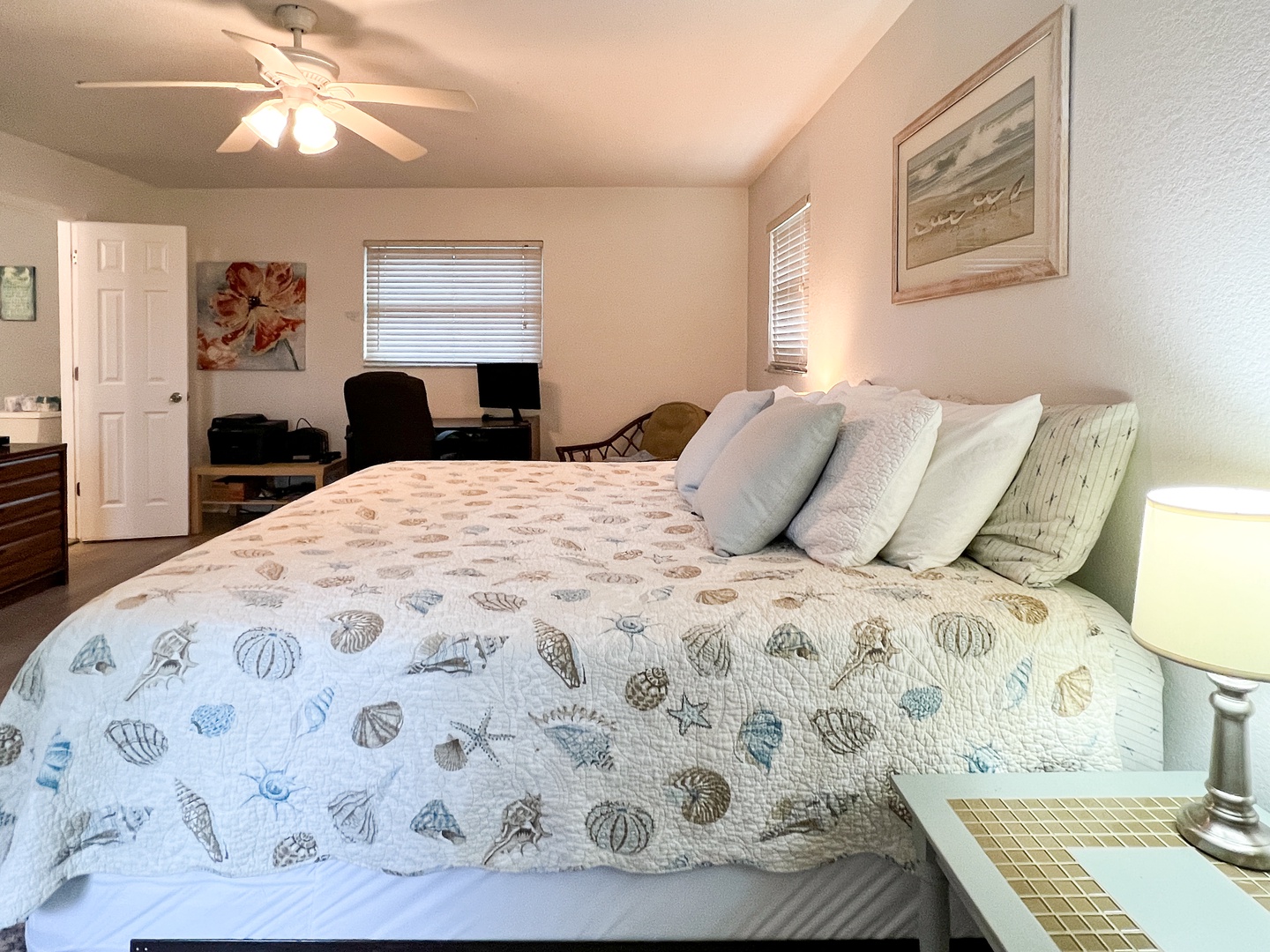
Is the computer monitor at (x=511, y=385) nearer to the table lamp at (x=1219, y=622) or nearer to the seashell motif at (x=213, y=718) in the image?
the seashell motif at (x=213, y=718)

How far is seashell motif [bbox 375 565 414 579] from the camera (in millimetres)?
1628

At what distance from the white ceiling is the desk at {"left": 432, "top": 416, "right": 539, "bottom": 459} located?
63.9 inches

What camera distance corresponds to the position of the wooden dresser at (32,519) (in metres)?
3.65

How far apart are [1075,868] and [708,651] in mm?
597

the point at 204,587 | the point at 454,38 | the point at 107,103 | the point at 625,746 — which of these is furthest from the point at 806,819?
the point at 107,103

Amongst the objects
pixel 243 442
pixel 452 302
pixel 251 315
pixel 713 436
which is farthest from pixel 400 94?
pixel 251 315

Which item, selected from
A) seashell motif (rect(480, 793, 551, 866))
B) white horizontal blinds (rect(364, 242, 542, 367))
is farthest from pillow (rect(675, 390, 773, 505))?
white horizontal blinds (rect(364, 242, 542, 367))

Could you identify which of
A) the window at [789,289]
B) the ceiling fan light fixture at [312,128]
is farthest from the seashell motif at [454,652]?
the window at [789,289]

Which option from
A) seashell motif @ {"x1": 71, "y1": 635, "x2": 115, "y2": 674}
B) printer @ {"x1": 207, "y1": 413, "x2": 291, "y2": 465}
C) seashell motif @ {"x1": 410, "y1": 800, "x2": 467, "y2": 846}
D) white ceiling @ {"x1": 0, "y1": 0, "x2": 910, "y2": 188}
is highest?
white ceiling @ {"x1": 0, "y1": 0, "x2": 910, "y2": 188}

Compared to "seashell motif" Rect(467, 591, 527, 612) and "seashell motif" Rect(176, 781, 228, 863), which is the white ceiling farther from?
"seashell motif" Rect(176, 781, 228, 863)

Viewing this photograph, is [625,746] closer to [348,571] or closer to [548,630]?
[548,630]

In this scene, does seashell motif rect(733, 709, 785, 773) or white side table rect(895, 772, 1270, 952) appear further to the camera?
seashell motif rect(733, 709, 785, 773)

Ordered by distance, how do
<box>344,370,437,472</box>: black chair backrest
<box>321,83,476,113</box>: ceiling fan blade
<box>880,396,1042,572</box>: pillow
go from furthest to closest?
<box>344,370,437,472</box>: black chair backrest
<box>321,83,476,113</box>: ceiling fan blade
<box>880,396,1042,572</box>: pillow

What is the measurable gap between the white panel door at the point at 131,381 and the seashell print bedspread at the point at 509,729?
429 cm
